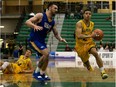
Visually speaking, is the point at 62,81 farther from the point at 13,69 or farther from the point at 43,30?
the point at 13,69

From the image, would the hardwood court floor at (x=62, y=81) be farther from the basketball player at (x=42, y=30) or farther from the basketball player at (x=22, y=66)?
the basketball player at (x=22, y=66)

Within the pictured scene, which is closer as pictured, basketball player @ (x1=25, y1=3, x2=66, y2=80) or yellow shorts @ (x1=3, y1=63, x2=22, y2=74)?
basketball player @ (x1=25, y1=3, x2=66, y2=80)

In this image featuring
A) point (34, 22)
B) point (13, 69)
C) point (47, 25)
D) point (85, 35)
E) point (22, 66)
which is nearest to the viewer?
point (34, 22)

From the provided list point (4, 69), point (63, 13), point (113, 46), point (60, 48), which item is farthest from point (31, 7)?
point (4, 69)

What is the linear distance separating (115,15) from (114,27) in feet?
3.32

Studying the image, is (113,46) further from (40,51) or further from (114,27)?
(40,51)

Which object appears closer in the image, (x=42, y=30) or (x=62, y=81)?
(x=42, y=30)

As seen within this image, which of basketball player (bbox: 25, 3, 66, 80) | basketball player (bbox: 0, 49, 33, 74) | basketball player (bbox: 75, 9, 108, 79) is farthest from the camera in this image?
basketball player (bbox: 0, 49, 33, 74)

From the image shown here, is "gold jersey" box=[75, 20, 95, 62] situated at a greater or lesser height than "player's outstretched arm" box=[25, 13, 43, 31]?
lesser

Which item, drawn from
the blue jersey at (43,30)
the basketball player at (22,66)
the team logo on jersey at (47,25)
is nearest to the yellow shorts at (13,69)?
the basketball player at (22,66)

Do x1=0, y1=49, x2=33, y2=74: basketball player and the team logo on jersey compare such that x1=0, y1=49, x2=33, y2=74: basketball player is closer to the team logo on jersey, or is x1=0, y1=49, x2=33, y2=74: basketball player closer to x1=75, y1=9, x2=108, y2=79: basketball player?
x1=75, y1=9, x2=108, y2=79: basketball player

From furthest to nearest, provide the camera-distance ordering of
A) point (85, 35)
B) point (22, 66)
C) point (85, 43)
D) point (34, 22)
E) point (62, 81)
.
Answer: point (22, 66) → point (62, 81) → point (85, 43) → point (85, 35) → point (34, 22)

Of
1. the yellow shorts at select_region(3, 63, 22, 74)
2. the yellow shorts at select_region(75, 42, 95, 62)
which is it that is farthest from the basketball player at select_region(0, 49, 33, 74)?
the yellow shorts at select_region(75, 42, 95, 62)

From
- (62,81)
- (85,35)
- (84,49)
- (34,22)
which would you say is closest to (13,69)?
(62,81)
